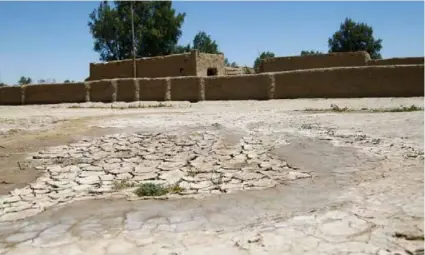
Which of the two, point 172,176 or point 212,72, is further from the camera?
point 212,72

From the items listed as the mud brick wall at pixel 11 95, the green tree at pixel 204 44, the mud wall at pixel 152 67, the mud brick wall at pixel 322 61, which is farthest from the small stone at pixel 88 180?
the green tree at pixel 204 44

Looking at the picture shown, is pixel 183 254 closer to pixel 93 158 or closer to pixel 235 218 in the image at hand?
pixel 235 218

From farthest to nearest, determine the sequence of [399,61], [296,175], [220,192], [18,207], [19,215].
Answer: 1. [399,61]
2. [296,175]
3. [220,192]
4. [18,207]
5. [19,215]

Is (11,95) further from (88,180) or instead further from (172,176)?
(172,176)

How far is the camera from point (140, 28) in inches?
1398

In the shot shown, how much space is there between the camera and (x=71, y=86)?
725 inches

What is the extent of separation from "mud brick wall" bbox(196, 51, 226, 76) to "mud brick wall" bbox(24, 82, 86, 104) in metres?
5.54

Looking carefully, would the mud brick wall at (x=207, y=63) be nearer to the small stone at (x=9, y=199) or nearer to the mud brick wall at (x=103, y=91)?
the mud brick wall at (x=103, y=91)

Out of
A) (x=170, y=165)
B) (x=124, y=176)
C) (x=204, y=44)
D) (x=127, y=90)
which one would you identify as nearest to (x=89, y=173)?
(x=124, y=176)

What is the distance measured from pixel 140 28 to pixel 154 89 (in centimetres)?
2023

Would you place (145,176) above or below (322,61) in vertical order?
below

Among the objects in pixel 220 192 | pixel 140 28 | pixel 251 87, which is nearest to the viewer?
pixel 220 192

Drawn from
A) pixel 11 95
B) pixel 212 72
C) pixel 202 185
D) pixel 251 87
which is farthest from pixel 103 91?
pixel 202 185

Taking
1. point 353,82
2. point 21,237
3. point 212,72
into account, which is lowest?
point 21,237
